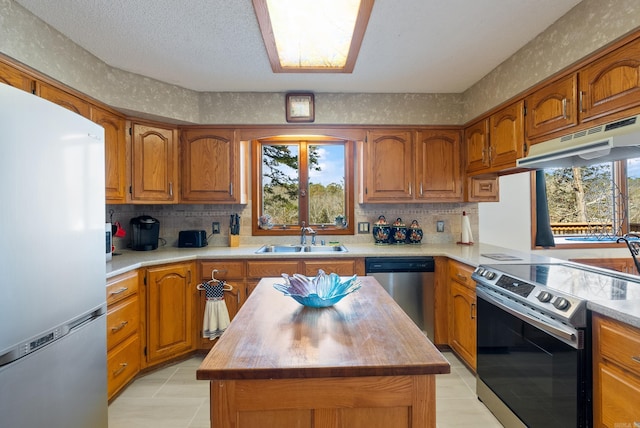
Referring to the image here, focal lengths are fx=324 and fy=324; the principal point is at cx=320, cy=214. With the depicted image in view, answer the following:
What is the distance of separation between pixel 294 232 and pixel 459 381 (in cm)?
193

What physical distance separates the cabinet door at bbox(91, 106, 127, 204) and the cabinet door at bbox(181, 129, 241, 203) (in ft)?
1.68

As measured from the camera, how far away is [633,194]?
7.76ft

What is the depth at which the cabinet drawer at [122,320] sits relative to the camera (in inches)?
80.5

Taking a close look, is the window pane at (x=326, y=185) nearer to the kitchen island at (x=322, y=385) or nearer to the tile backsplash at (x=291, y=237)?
the tile backsplash at (x=291, y=237)

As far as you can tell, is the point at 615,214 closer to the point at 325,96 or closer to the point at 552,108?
the point at 552,108

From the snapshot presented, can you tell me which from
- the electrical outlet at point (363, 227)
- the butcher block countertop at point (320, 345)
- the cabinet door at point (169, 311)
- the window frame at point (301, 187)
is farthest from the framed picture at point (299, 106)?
the butcher block countertop at point (320, 345)

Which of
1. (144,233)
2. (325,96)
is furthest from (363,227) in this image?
(144,233)

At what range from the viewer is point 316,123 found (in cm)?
305

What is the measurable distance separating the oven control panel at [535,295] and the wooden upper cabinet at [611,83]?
930mm

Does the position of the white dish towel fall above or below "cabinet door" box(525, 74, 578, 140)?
below

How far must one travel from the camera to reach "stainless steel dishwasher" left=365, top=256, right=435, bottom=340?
277 centimetres

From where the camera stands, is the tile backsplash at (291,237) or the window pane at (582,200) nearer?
the window pane at (582,200)

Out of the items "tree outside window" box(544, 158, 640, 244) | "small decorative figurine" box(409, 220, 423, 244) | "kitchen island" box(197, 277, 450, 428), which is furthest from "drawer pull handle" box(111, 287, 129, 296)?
"tree outside window" box(544, 158, 640, 244)

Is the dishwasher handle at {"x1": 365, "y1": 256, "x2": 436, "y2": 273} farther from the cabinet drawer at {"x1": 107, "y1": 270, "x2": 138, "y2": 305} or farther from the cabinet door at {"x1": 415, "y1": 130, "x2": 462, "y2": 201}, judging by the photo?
the cabinet drawer at {"x1": 107, "y1": 270, "x2": 138, "y2": 305}
